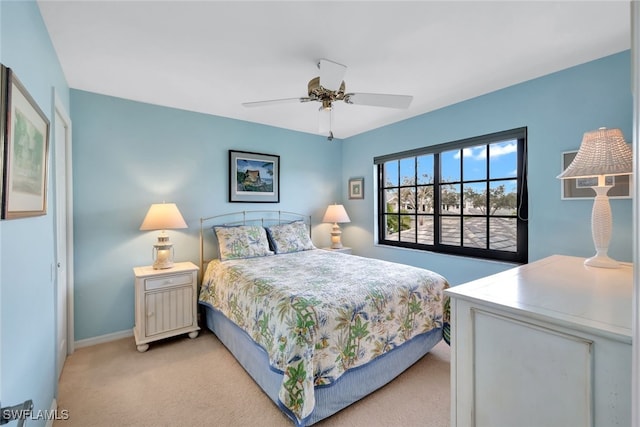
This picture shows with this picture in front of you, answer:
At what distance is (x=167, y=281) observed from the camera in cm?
271

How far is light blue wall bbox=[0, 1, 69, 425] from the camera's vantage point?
107 centimetres

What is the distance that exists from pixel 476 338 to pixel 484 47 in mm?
2051

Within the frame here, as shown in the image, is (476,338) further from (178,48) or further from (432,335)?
(178,48)

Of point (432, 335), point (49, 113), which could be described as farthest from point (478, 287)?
point (49, 113)

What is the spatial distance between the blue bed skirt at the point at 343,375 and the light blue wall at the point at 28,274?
117cm

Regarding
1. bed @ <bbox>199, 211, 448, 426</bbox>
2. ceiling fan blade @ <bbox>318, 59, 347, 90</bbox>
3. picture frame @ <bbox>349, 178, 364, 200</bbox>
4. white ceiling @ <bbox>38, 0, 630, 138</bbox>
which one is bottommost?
bed @ <bbox>199, 211, 448, 426</bbox>

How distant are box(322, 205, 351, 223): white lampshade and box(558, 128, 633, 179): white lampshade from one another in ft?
9.26

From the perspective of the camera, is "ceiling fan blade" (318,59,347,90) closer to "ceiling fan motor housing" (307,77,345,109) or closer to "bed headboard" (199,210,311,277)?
"ceiling fan motor housing" (307,77,345,109)

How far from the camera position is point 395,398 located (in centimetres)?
193

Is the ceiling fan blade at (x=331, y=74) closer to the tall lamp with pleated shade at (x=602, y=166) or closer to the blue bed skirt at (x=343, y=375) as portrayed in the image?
the tall lamp with pleated shade at (x=602, y=166)

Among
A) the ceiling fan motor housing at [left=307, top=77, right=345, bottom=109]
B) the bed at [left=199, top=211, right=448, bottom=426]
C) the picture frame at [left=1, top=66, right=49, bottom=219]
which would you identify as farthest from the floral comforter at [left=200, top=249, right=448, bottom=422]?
the ceiling fan motor housing at [left=307, top=77, right=345, bottom=109]

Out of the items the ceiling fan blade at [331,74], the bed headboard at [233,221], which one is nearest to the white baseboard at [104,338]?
the bed headboard at [233,221]

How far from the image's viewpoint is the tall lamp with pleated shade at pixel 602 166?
1453mm

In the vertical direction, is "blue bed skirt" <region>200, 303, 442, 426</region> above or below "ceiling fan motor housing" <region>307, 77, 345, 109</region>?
below
